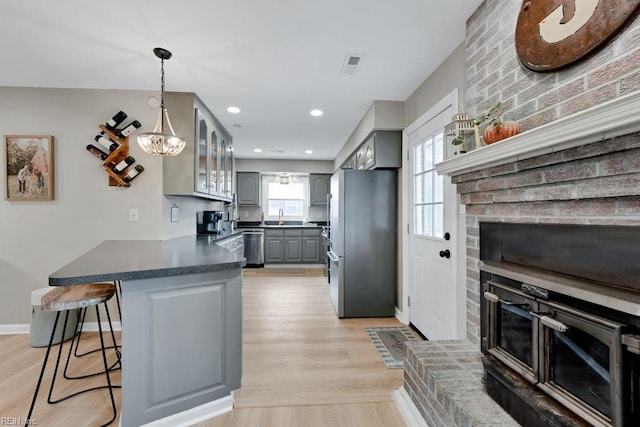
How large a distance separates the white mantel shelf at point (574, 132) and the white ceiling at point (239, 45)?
3.56 ft

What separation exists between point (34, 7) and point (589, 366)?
332 centimetres

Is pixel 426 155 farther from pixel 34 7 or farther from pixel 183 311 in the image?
pixel 34 7

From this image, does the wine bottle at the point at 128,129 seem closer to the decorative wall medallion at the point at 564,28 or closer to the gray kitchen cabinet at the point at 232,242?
the gray kitchen cabinet at the point at 232,242

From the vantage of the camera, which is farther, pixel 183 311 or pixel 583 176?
pixel 183 311

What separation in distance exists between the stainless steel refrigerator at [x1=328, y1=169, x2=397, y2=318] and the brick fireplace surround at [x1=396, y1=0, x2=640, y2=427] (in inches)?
59.4

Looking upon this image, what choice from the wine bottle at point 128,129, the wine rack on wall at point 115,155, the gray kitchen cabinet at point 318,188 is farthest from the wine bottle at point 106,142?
the gray kitchen cabinet at point 318,188

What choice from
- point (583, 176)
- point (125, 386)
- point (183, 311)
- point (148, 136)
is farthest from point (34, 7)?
point (583, 176)

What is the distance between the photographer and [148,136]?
2324 mm

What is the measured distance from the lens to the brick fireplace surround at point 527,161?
2.96ft

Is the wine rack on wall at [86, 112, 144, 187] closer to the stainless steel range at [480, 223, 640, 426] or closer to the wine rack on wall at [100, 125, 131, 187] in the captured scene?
the wine rack on wall at [100, 125, 131, 187]

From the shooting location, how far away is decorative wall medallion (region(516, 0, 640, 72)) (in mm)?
986

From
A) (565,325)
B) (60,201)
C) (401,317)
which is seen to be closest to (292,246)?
(401,317)

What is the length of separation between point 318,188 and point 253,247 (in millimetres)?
2026

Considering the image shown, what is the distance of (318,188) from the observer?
690 centimetres
